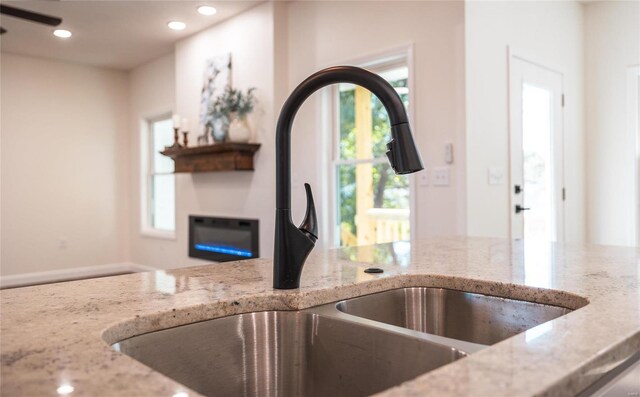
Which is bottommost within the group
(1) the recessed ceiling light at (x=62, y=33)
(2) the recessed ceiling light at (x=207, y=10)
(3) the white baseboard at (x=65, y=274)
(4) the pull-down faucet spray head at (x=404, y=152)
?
(3) the white baseboard at (x=65, y=274)

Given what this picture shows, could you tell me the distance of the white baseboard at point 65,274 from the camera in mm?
5688

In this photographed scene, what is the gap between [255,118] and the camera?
14.4ft

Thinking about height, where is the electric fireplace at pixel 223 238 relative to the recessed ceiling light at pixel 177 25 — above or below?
below

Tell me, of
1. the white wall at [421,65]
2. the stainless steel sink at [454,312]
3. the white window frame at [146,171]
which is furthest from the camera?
the white window frame at [146,171]

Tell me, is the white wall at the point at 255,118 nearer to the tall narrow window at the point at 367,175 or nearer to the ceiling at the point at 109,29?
the ceiling at the point at 109,29

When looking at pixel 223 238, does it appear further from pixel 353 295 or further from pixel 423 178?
pixel 353 295

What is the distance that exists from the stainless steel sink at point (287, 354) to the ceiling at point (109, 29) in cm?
391

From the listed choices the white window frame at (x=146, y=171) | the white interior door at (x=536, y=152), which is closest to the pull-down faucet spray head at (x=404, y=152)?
the white interior door at (x=536, y=152)

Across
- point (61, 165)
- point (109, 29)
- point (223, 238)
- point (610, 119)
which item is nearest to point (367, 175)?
point (223, 238)

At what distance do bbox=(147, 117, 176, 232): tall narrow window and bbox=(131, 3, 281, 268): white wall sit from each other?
347mm

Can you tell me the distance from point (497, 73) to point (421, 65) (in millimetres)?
541

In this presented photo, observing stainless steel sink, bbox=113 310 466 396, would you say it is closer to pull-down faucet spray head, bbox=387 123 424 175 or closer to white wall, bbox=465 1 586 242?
pull-down faucet spray head, bbox=387 123 424 175

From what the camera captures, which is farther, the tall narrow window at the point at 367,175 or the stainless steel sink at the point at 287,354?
the tall narrow window at the point at 367,175

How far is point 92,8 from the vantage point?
14.4 feet
